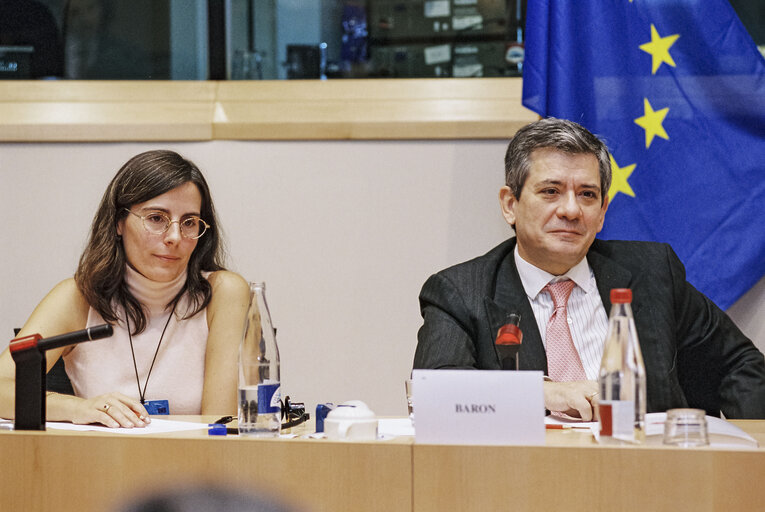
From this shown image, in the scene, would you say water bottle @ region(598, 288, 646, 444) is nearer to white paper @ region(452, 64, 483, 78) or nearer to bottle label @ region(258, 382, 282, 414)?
bottle label @ region(258, 382, 282, 414)

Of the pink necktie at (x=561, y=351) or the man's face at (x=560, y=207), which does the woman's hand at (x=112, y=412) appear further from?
the man's face at (x=560, y=207)

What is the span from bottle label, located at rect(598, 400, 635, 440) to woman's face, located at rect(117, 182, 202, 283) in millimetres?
1390

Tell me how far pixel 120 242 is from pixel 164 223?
0.53 ft

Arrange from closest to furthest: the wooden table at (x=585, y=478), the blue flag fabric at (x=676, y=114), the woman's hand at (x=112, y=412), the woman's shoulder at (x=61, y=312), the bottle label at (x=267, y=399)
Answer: the wooden table at (x=585, y=478)
the bottle label at (x=267, y=399)
the woman's hand at (x=112, y=412)
the woman's shoulder at (x=61, y=312)
the blue flag fabric at (x=676, y=114)

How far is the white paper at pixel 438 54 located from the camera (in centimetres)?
337

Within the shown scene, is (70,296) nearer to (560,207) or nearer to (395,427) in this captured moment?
(395,427)

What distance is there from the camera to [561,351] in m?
2.13

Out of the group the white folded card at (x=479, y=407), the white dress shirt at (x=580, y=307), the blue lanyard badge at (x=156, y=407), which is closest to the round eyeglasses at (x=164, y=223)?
the blue lanyard badge at (x=156, y=407)

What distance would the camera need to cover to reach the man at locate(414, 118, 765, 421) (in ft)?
6.95

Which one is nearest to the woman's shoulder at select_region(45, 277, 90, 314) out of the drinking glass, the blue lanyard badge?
the blue lanyard badge

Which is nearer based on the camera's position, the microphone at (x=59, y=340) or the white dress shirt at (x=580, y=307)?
the microphone at (x=59, y=340)

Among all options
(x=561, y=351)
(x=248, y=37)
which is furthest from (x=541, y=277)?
(x=248, y=37)

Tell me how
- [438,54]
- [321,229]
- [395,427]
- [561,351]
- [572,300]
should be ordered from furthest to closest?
[438,54] → [321,229] → [572,300] → [561,351] → [395,427]

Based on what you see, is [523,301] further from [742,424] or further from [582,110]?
[582,110]
